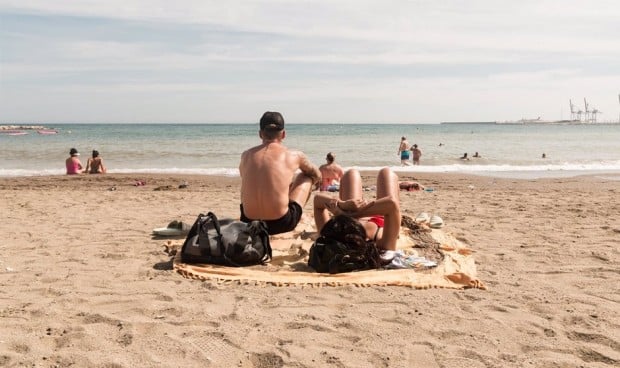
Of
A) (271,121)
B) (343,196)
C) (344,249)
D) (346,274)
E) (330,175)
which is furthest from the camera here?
(330,175)

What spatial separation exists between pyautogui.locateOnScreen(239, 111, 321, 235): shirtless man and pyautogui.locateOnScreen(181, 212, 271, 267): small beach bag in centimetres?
46

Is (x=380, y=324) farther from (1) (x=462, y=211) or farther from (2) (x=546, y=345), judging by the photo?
(1) (x=462, y=211)

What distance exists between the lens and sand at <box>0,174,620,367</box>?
9.89 feet

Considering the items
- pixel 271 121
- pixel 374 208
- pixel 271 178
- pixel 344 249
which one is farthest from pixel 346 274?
pixel 271 121

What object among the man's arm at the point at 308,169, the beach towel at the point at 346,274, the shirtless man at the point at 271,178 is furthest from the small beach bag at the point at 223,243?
the man's arm at the point at 308,169

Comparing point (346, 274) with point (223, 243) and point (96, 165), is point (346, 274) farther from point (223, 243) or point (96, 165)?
point (96, 165)

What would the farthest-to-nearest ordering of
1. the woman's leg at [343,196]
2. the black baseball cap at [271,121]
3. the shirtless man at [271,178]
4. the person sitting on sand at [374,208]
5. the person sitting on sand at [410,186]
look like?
the person sitting on sand at [410,186], the black baseball cap at [271,121], the shirtless man at [271,178], the woman's leg at [343,196], the person sitting on sand at [374,208]

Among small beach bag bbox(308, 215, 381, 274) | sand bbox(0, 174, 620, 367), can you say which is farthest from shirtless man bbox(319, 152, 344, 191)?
small beach bag bbox(308, 215, 381, 274)

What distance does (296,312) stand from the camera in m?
3.70

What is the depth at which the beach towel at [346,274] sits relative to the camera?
4.30 m

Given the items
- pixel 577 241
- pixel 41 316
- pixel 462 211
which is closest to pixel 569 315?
pixel 577 241

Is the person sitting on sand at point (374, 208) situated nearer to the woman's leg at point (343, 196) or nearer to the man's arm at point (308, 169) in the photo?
the woman's leg at point (343, 196)

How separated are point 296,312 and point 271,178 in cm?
174

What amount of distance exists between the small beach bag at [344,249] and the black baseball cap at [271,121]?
4.12ft
